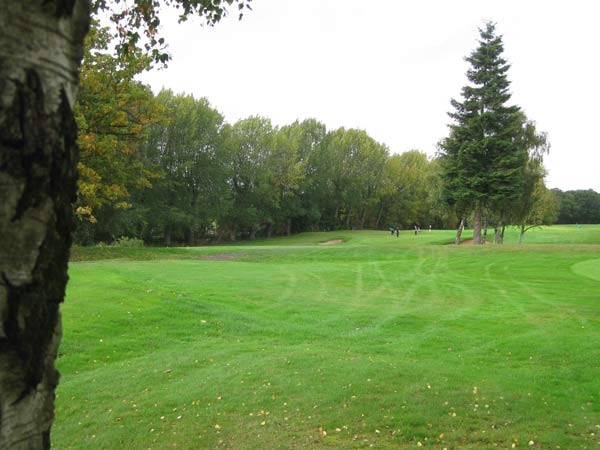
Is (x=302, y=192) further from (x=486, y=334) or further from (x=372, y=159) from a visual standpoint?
(x=486, y=334)

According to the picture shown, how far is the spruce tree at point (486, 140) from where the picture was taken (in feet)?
117

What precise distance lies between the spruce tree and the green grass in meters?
18.7

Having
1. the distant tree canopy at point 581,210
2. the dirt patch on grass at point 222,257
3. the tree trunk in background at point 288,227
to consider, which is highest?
the distant tree canopy at point 581,210

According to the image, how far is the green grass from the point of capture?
5.72 metres

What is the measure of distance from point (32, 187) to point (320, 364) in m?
7.13

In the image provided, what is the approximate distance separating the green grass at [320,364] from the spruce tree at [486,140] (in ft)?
61.4

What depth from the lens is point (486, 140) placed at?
35.7 metres

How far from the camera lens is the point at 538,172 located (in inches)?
1505

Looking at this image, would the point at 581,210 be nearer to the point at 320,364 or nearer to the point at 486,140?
the point at 486,140

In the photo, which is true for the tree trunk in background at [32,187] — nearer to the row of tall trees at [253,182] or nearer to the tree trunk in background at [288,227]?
the row of tall trees at [253,182]

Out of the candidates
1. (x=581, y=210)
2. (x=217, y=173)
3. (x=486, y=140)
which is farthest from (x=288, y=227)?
(x=581, y=210)

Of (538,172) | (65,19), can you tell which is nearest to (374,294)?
(65,19)

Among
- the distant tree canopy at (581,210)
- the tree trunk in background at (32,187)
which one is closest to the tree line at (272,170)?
the tree trunk in background at (32,187)

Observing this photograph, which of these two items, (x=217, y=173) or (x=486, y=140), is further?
(x=217, y=173)
